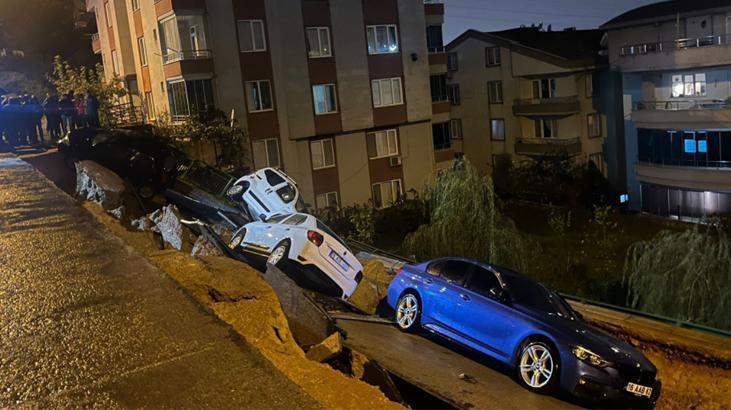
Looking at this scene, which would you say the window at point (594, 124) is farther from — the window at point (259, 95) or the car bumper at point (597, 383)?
the car bumper at point (597, 383)

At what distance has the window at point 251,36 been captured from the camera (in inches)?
1106

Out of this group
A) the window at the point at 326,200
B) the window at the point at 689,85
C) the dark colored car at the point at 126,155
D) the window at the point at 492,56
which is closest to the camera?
the dark colored car at the point at 126,155

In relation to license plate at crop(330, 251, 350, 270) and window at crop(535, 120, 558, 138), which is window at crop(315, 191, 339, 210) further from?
license plate at crop(330, 251, 350, 270)

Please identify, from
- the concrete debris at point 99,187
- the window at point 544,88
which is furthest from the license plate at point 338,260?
the window at point 544,88

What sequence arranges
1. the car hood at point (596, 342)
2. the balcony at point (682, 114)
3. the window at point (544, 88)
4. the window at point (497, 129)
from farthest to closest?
the window at point (497, 129) → the window at point (544, 88) → the balcony at point (682, 114) → the car hood at point (596, 342)

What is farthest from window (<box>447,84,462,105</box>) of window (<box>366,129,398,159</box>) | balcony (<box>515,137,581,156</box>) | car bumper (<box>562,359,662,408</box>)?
car bumper (<box>562,359,662,408</box>)

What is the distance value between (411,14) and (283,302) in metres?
27.0

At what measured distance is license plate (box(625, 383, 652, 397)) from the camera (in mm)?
8781

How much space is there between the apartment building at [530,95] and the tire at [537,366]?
30976mm

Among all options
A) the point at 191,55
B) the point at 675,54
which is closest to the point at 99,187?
the point at 191,55

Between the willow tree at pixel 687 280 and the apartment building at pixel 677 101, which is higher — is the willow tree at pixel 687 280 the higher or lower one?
the lower one

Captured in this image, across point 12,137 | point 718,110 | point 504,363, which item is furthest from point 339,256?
point 718,110

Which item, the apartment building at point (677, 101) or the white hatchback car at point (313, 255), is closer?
the white hatchback car at point (313, 255)

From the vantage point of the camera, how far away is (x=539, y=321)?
9.36 metres
